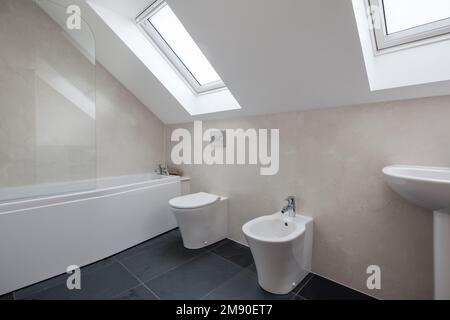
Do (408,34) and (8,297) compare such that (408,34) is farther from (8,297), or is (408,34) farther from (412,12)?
(8,297)

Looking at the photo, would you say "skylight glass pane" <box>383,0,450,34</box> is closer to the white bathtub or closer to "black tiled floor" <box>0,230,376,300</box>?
"black tiled floor" <box>0,230,376,300</box>

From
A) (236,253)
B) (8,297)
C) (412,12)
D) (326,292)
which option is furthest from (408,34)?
(8,297)

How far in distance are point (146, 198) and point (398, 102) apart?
2301 millimetres

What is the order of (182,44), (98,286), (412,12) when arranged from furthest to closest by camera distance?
(182,44)
(98,286)
(412,12)

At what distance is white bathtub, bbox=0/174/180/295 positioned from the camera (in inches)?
58.7

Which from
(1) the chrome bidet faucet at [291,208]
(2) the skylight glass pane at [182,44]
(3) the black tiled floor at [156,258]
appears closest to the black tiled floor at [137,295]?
(3) the black tiled floor at [156,258]

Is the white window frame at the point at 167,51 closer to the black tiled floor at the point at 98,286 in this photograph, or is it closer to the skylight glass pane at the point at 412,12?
the skylight glass pane at the point at 412,12

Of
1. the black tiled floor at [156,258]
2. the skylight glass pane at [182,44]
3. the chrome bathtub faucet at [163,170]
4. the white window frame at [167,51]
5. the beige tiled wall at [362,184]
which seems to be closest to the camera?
the beige tiled wall at [362,184]

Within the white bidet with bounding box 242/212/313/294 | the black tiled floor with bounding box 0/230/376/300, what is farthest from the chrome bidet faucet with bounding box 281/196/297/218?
the black tiled floor with bounding box 0/230/376/300

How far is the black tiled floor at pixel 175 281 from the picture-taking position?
146 centimetres

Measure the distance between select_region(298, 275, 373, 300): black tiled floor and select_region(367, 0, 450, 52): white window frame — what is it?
1.68 metres

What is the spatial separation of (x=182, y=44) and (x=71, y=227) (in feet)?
6.47

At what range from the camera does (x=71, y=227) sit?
5.69 feet

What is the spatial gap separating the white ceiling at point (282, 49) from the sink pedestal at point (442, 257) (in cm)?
70
